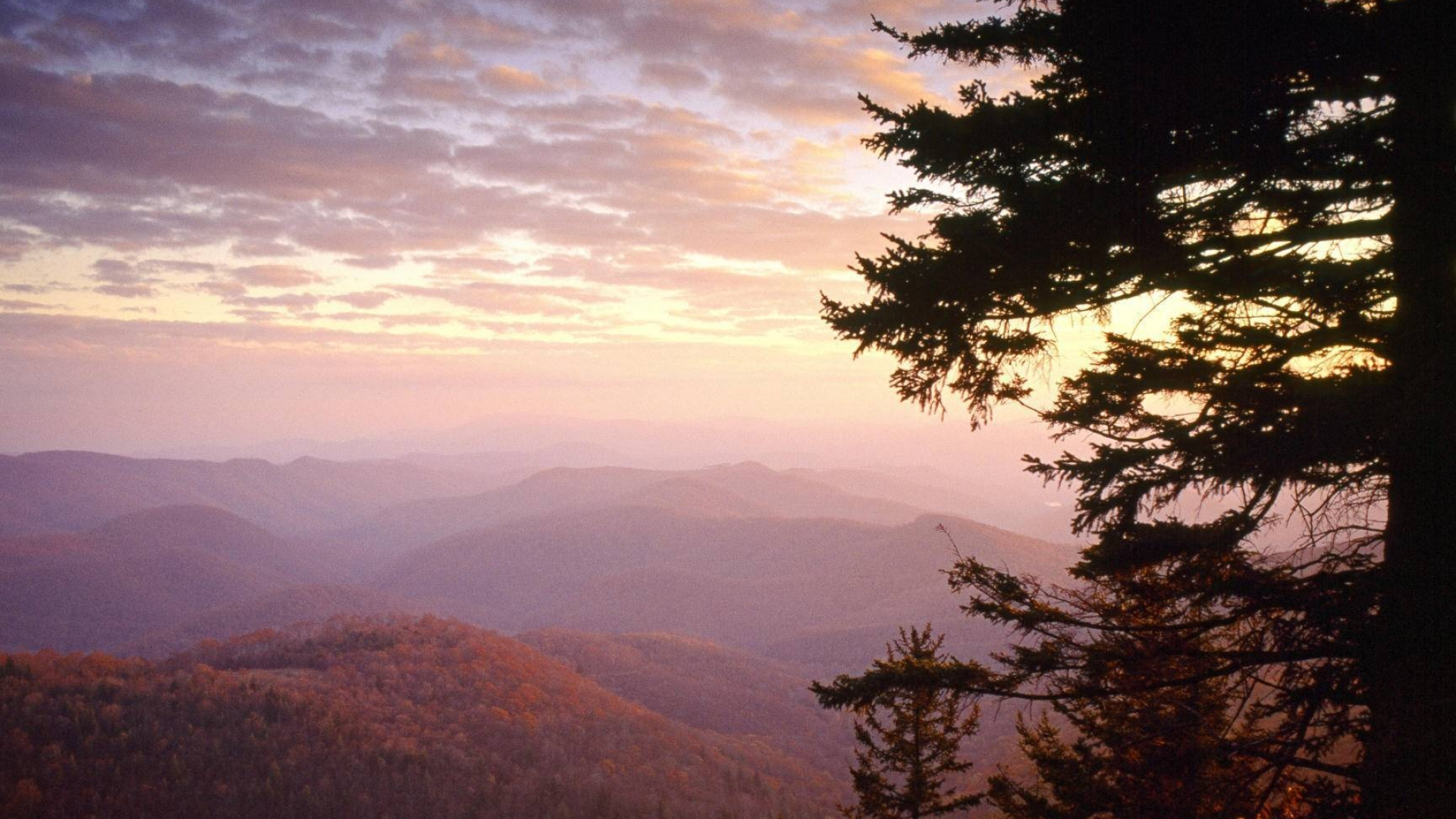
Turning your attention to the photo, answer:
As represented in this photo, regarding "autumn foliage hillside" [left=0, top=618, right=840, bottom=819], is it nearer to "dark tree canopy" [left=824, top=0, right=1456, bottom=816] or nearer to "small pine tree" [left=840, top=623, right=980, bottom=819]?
"small pine tree" [left=840, top=623, right=980, bottom=819]

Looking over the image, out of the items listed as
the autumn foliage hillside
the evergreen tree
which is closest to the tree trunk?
the evergreen tree

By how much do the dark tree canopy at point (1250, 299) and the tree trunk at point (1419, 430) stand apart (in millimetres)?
15

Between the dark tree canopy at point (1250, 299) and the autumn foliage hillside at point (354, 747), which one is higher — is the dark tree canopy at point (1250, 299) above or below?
above

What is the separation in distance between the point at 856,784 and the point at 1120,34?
40.2 feet

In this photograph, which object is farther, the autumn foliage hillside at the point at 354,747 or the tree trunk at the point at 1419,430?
the autumn foliage hillside at the point at 354,747

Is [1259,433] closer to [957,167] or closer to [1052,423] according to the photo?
[1052,423]

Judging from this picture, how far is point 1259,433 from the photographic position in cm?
498

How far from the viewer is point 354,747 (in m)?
65.7

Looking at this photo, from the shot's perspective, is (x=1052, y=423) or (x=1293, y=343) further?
(x=1052, y=423)

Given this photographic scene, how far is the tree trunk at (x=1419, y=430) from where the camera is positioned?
4137 mm

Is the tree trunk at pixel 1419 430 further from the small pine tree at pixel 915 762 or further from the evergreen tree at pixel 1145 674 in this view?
the small pine tree at pixel 915 762

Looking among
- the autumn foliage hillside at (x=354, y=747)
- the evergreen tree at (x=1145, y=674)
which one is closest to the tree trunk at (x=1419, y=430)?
the evergreen tree at (x=1145, y=674)

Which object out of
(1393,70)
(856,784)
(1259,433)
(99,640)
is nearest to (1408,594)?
(1259,433)

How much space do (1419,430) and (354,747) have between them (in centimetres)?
8168
